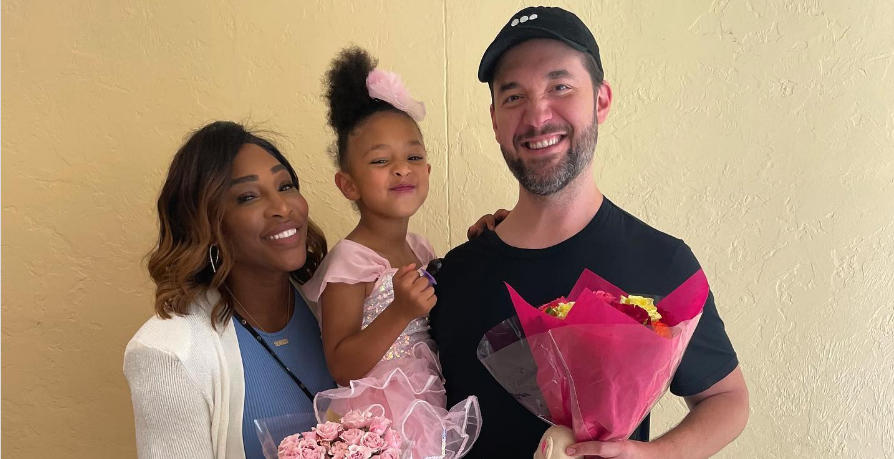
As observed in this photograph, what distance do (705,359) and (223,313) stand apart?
1181 mm

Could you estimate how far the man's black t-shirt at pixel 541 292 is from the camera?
57.8 inches

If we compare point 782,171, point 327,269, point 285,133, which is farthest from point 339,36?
point 782,171

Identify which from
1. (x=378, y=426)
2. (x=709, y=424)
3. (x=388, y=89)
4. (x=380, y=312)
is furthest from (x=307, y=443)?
(x=388, y=89)

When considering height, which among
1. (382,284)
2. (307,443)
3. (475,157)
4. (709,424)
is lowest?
(709,424)

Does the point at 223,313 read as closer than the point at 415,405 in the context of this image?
No

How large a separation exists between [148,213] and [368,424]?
4.57ft

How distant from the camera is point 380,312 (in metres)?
1.75

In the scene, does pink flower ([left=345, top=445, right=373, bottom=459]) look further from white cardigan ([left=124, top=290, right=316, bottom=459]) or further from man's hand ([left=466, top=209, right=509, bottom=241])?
man's hand ([left=466, top=209, right=509, bottom=241])

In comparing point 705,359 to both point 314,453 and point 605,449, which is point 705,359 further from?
point 314,453

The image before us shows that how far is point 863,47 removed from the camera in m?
2.04

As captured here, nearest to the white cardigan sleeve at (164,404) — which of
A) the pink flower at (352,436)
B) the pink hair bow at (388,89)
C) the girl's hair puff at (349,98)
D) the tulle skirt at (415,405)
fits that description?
the tulle skirt at (415,405)

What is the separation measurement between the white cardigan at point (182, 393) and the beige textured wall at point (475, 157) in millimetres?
726

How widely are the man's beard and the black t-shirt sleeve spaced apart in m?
0.33

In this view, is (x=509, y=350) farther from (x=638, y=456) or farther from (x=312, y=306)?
(x=312, y=306)
